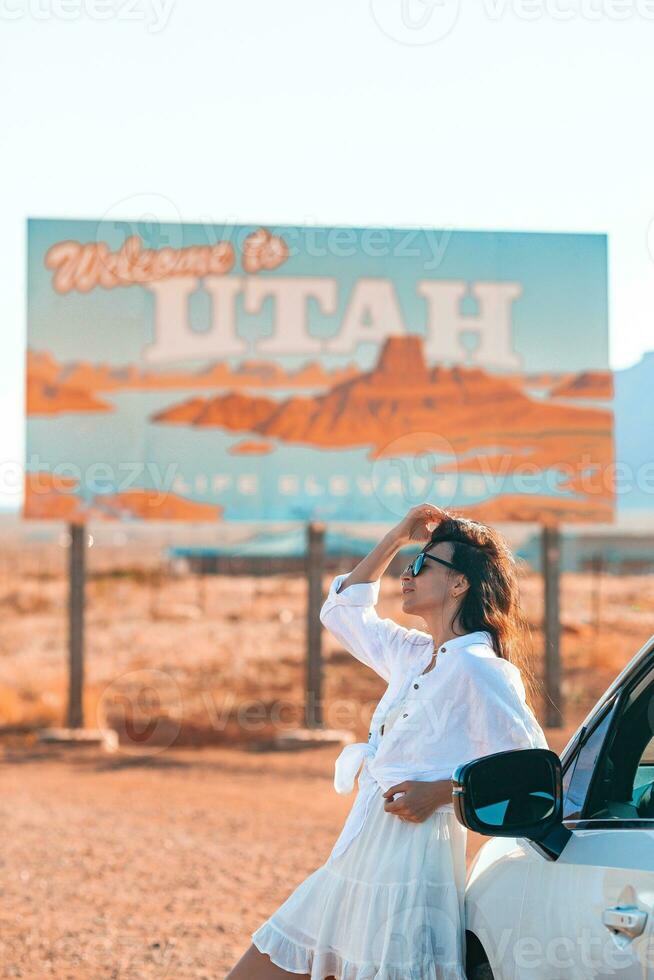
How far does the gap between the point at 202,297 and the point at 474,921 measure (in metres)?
13.1

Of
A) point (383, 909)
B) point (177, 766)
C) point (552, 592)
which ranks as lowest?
point (177, 766)

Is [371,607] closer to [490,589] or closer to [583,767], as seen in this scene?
[490,589]

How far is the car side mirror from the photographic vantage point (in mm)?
2463

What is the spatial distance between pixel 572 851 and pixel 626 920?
0.32 m

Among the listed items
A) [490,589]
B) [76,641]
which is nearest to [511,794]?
[490,589]

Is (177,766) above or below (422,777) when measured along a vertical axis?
below

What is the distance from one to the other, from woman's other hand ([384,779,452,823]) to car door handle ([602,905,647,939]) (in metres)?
0.70

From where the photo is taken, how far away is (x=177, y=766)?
13.3 m

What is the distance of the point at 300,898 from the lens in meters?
3.17

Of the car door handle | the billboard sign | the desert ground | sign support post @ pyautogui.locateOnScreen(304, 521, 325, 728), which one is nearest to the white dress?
the car door handle

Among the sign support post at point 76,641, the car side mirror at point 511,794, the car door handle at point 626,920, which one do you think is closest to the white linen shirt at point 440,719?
the car side mirror at point 511,794

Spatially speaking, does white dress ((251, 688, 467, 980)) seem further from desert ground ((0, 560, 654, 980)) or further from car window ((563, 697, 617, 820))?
desert ground ((0, 560, 654, 980))

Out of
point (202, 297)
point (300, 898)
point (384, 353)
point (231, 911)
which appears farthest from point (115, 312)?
point (300, 898)

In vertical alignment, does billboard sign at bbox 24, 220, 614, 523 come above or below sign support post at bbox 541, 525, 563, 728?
above
